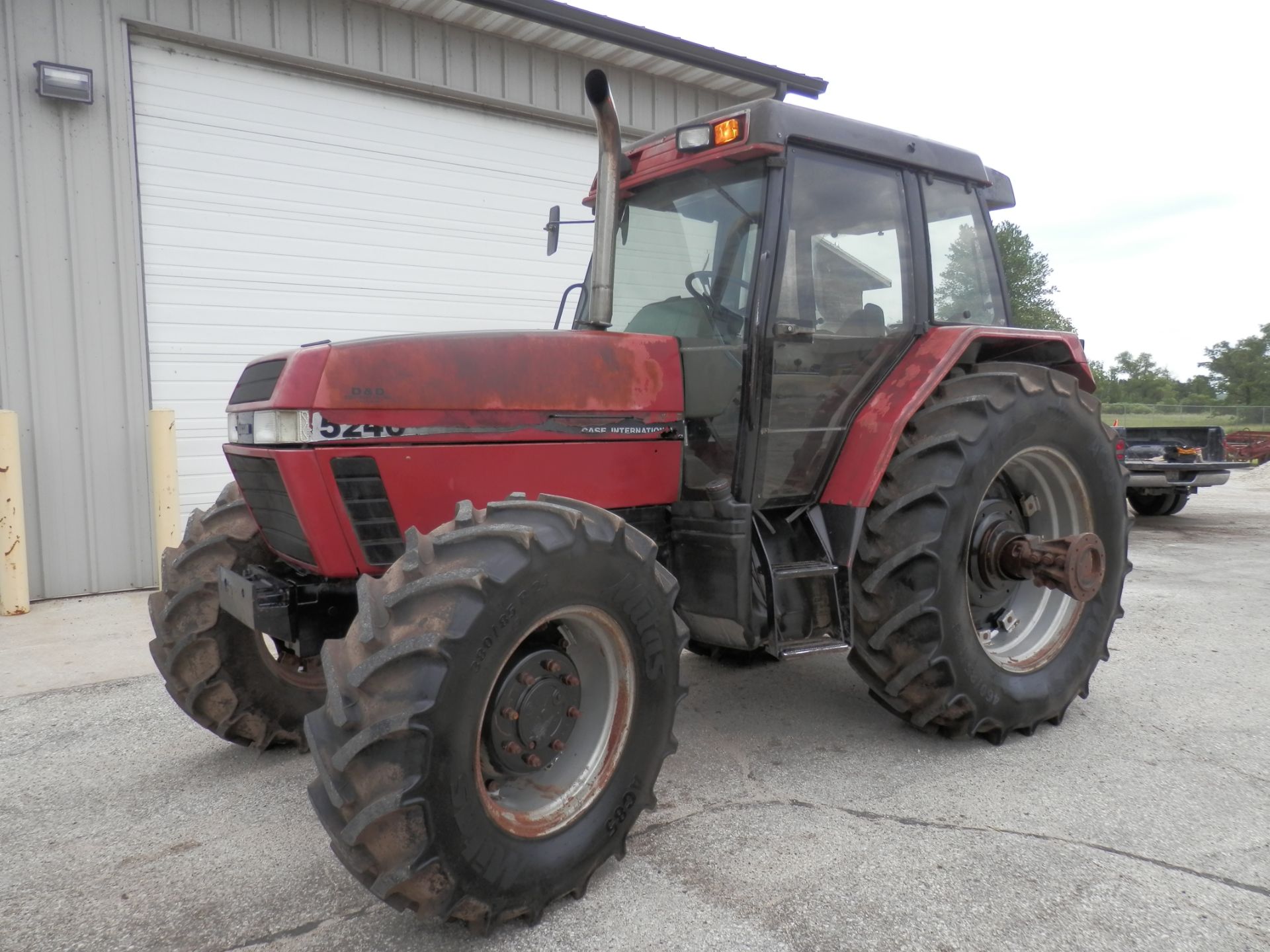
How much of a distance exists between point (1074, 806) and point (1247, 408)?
2844 centimetres

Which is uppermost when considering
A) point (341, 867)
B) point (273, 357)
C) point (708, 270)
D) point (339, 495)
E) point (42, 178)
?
point (42, 178)

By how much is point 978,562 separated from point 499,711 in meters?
2.05

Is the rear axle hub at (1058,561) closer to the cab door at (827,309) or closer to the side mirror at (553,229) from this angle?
the cab door at (827,309)

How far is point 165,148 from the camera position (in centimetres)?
638

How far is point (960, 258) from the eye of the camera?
388 centimetres

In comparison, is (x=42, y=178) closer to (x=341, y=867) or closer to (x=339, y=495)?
(x=339, y=495)

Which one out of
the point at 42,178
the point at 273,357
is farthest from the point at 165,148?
the point at 273,357

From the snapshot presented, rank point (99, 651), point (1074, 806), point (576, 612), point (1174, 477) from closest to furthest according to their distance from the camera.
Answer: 1. point (576, 612)
2. point (1074, 806)
3. point (99, 651)
4. point (1174, 477)

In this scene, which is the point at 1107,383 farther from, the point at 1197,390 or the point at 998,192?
the point at 998,192

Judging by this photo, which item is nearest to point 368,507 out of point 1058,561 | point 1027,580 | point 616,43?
point 1058,561

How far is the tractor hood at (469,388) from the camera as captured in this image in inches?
97.0

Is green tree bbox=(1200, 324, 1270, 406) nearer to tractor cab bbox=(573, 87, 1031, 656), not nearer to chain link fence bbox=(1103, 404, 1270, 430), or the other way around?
chain link fence bbox=(1103, 404, 1270, 430)

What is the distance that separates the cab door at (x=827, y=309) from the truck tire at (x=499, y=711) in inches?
36.2

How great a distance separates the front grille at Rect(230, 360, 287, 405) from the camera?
258 centimetres
